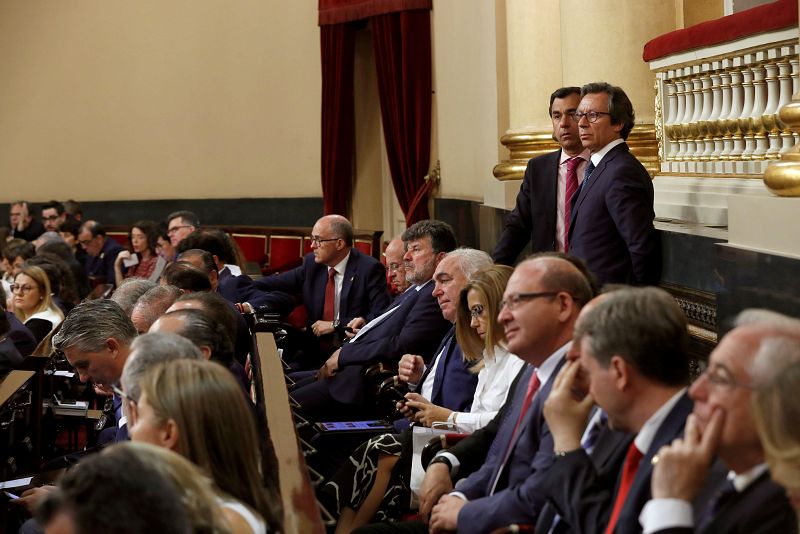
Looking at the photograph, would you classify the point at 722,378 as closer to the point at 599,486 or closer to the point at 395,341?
the point at 599,486

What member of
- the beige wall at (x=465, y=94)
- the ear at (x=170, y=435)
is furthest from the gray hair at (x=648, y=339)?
the beige wall at (x=465, y=94)

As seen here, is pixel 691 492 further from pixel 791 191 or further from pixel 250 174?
pixel 250 174

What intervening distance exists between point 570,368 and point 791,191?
1091mm

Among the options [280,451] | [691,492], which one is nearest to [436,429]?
[280,451]

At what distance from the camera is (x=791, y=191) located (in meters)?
3.37

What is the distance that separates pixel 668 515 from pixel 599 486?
46 cm

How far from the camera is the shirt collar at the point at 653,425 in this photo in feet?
7.79

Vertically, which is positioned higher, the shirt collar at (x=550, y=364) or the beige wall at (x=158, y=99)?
the beige wall at (x=158, y=99)

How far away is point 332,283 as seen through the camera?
279 inches

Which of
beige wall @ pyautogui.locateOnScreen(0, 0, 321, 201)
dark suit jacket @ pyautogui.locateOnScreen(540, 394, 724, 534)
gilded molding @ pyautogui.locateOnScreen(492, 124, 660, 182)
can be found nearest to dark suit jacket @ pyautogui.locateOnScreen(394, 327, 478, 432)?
dark suit jacket @ pyautogui.locateOnScreen(540, 394, 724, 534)

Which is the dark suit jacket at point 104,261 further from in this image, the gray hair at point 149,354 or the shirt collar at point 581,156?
the gray hair at point 149,354

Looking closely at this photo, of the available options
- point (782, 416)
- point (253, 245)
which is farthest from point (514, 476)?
point (253, 245)

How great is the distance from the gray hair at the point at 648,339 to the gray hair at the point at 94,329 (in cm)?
218

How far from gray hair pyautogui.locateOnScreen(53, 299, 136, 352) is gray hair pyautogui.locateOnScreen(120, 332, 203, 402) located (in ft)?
3.81
